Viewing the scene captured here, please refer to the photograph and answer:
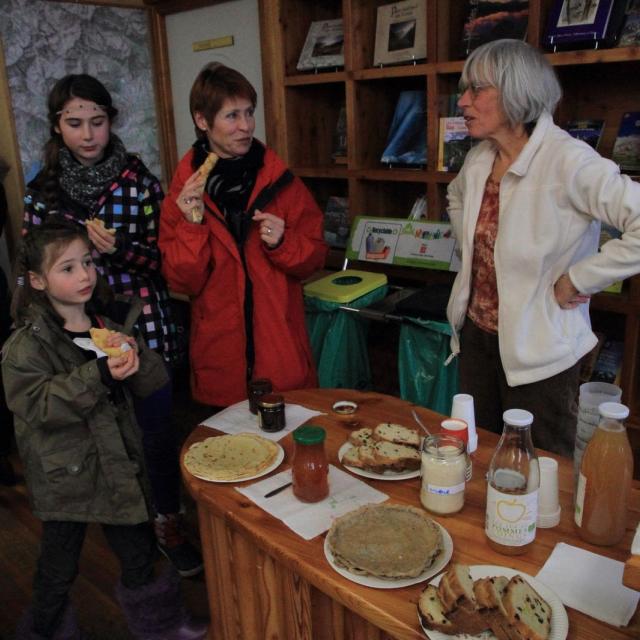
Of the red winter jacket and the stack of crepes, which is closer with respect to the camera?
the stack of crepes

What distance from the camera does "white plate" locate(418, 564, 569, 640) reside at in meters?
A: 0.93

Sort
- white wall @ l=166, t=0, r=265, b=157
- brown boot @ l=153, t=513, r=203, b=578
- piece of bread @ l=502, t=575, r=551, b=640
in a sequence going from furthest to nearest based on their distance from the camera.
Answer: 1. white wall @ l=166, t=0, r=265, b=157
2. brown boot @ l=153, t=513, r=203, b=578
3. piece of bread @ l=502, t=575, r=551, b=640

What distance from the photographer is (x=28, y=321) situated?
1.59 meters

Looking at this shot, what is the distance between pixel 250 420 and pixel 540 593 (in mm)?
856

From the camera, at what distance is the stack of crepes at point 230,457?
54.7 inches

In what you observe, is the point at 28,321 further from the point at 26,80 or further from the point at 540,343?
the point at 26,80

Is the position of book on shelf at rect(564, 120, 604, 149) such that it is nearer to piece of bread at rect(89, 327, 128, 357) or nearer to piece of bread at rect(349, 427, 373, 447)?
piece of bread at rect(349, 427, 373, 447)

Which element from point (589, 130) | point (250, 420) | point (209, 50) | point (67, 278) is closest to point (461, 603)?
point (250, 420)

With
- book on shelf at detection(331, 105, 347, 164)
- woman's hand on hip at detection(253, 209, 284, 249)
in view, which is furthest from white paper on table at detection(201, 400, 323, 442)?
book on shelf at detection(331, 105, 347, 164)

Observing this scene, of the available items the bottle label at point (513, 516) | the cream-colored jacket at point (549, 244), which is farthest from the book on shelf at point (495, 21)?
the bottle label at point (513, 516)

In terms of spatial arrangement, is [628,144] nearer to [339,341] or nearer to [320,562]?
[339,341]

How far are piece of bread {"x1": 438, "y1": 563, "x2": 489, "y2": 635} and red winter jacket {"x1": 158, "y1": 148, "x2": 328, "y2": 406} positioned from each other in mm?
1245

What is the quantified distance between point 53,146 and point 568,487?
176 centimetres

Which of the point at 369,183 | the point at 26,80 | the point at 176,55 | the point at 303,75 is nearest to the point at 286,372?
the point at 369,183
